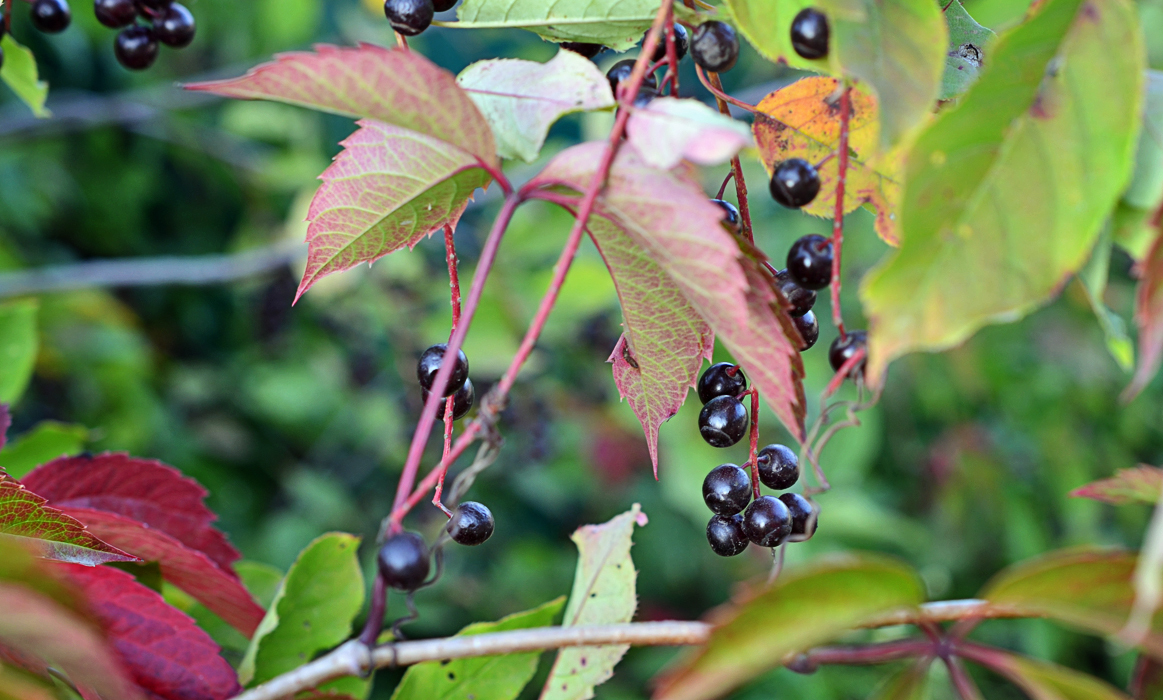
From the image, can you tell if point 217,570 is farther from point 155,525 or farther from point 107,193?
point 107,193

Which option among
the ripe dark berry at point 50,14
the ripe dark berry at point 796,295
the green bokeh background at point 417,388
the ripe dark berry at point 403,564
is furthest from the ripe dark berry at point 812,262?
the green bokeh background at point 417,388

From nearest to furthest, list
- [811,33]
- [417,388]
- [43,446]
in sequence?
[811,33] < [43,446] < [417,388]

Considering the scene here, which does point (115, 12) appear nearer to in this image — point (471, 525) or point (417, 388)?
point (471, 525)

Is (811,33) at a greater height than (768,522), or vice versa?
(811,33)

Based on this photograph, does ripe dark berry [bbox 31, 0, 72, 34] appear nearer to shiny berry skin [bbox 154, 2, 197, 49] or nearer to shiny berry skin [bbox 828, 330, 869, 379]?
shiny berry skin [bbox 154, 2, 197, 49]

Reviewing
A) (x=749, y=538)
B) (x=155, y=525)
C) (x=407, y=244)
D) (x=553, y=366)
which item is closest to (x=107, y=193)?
(x=553, y=366)

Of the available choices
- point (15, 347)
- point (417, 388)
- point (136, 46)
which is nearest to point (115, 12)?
point (136, 46)

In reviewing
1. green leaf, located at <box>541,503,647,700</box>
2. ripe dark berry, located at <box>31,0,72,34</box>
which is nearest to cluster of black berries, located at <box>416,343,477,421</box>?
green leaf, located at <box>541,503,647,700</box>
